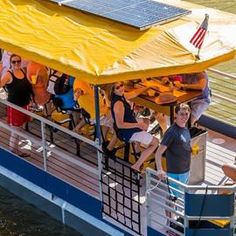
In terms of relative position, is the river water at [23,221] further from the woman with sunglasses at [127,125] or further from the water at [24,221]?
the woman with sunglasses at [127,125]

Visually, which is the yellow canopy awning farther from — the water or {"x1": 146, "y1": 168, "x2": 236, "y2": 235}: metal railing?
the water

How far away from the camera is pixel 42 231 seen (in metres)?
12.3

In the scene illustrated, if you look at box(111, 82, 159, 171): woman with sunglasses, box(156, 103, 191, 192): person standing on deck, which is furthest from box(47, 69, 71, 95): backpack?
Result: box(156, 103, 191, 192): person standing on deck

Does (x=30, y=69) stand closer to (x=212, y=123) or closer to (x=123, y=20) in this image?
(x=123, y=20)

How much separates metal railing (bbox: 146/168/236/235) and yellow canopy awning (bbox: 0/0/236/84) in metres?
1.23

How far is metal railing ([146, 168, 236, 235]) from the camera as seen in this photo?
9.60m

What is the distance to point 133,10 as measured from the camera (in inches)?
442

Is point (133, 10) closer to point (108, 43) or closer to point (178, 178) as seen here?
point (108, 43)

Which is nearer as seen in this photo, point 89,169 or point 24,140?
point 89,169

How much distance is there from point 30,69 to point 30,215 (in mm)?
2131

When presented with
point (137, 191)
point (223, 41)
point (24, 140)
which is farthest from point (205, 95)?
point (24, 140)

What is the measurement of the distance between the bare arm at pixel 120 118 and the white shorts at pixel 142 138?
11cm

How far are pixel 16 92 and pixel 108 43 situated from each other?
198 centimetres

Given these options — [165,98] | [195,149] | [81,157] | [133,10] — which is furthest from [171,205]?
[133,10]
